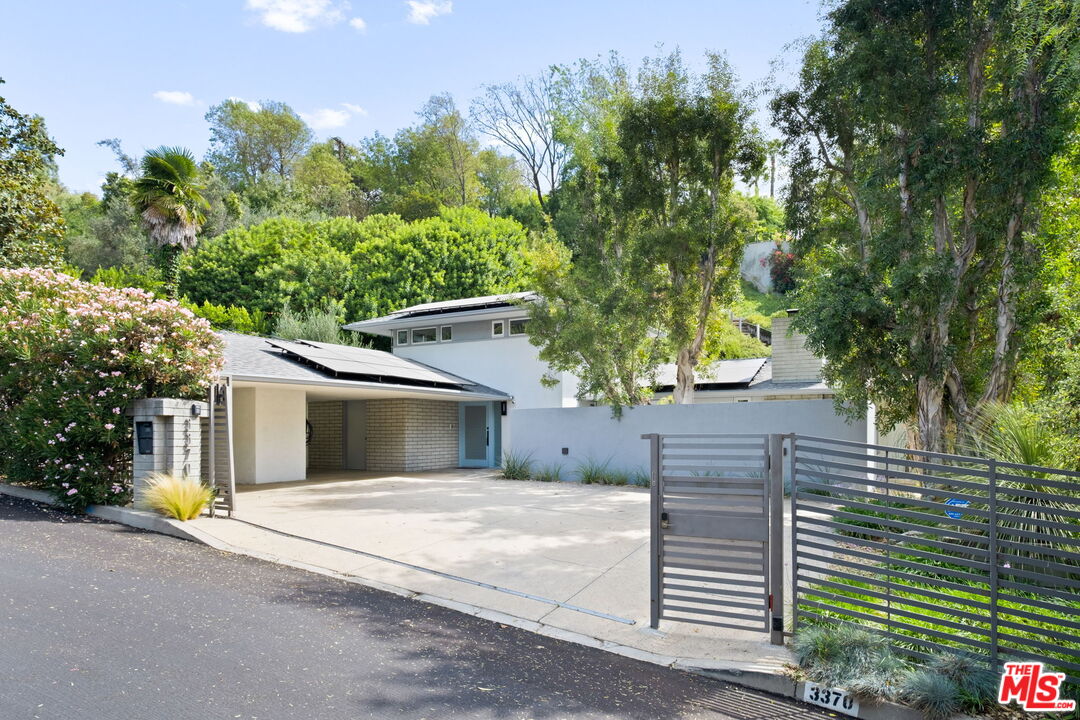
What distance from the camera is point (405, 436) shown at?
19797mm

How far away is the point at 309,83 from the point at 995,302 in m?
22.5

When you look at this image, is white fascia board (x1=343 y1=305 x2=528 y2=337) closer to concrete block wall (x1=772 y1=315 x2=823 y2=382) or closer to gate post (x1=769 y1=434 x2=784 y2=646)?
concrete block wall (x1=772 y1=315 x2=823 y2=382)

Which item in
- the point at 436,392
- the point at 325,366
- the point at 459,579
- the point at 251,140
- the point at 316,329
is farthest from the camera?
the point at 251,140

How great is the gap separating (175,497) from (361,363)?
27.0 ft

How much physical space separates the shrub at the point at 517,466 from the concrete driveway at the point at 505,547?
111 inches

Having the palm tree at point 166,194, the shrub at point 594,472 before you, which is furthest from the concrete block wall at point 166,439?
the palm tree at point 166,194

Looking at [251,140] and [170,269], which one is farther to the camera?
[251,140]

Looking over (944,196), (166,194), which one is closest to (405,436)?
(166,194)

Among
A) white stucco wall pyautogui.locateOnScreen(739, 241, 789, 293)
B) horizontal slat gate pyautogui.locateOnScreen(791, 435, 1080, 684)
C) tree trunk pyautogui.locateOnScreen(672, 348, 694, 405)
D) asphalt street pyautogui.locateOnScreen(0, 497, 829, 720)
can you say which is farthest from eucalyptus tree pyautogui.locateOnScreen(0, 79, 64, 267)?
white stucco wall pyautogui.locateOnScreen(739, 241, 789, 293)

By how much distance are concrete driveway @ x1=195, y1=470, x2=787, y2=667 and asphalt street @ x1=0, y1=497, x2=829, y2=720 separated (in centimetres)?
50

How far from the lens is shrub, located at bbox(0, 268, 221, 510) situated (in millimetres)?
9805

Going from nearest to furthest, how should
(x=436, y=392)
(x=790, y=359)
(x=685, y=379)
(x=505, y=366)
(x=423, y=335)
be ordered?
(x=685, y=379), (x=436, y=392), (x=505, y=366), (x=790, y=359), (x=423, y=335)

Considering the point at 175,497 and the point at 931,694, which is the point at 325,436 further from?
the point at 931,694

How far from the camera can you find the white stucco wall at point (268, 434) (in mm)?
15789
